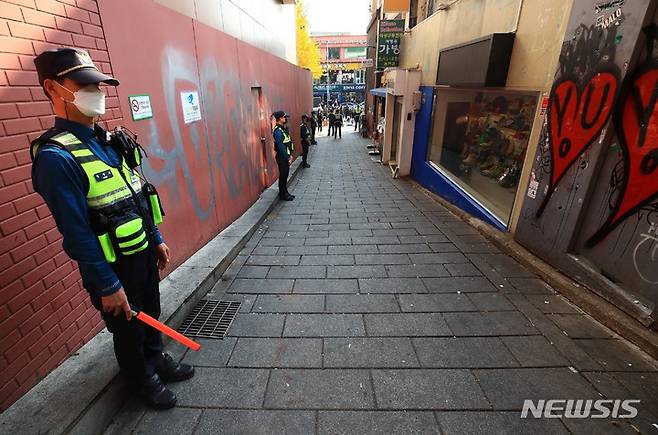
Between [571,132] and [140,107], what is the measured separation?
490cm

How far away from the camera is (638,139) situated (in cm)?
308

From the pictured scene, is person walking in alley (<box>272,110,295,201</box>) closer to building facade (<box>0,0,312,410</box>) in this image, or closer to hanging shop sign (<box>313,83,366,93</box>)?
building facade (<box>0,0,312,410</box>)

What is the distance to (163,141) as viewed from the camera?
146 inches

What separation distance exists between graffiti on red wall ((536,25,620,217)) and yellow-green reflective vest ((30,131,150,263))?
14.7 feet

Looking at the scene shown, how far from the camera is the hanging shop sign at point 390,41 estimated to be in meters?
11.7

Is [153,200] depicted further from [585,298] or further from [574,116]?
[574,116]

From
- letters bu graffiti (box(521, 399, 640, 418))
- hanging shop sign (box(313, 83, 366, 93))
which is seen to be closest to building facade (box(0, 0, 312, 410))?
letters bu graffiti (box(521, 399, 640, 418))

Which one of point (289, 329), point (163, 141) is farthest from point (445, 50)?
point (289, 329)

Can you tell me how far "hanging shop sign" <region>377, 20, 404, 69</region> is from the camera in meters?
11.7

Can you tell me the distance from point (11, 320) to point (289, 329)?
2061 mm

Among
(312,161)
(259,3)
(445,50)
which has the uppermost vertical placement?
(259,3)

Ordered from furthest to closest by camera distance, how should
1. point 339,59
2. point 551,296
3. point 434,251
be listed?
point 339,59
point 434,251
point 551,296

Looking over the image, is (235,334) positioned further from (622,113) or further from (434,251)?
(622,113)

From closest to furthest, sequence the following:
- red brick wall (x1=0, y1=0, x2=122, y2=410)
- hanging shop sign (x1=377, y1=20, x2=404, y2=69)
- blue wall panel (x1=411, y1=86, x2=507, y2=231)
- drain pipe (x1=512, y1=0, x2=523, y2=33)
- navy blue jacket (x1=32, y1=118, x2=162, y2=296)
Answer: navy blue jacket (x1=32, y1=118, x2=162, y2=296)
red brick wall (x1=0, y1=0, x2=122, y2=410)
drain pipe (x1=512, y1=0, x2=523, y2=33)
blue wall panel (x1=411, y1=86, x2=507, y2=231)
hanging shop sign (x1=377, y1=20, x2=404, y2=69)
